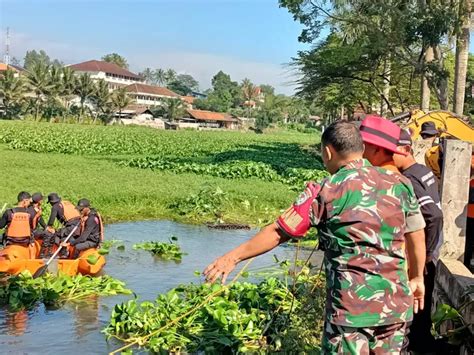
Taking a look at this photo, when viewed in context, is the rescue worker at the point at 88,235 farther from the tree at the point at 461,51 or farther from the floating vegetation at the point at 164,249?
the tree at the point at 461,51

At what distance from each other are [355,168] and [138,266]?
8068 mm

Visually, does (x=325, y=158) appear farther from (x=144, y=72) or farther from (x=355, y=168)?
(x=144, y=72)

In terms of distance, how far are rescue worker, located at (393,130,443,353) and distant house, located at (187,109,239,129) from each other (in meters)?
94.1

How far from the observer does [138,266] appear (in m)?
10.8

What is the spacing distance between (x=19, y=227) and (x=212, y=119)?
93.3 metres

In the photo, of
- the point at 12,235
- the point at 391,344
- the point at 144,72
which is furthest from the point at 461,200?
the point at 144,72

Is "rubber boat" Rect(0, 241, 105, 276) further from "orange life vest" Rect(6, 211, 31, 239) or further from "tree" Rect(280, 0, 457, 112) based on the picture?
"tree" Rect(280, 0, 457, 112)

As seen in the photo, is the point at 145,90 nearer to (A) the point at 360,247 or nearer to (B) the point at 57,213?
(B) the point at 57,213

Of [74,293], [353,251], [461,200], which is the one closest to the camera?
[353,251]

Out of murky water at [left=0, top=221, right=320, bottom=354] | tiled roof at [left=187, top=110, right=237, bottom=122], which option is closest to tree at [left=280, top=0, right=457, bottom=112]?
murky water at [left=0, top=221, right=320, bottom=354]

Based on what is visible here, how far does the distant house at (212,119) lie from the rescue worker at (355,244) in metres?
95.5

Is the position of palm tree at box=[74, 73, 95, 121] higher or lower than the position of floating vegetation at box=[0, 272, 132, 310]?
higher

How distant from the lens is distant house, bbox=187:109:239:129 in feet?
327

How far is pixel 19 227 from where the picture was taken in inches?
378
